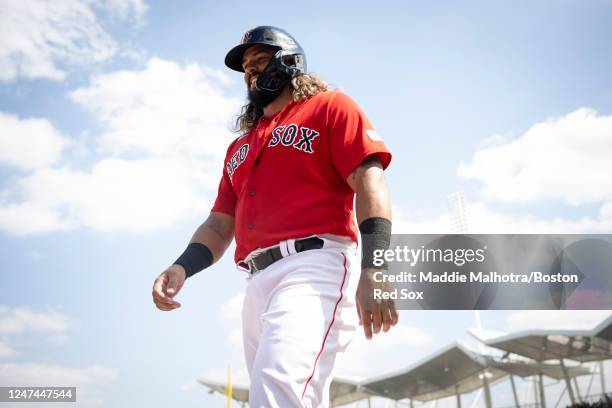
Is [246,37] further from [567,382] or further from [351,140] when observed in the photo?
[567,382]

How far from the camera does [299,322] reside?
1.98 m

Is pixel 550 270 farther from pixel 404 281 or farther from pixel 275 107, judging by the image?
pixel 275 107

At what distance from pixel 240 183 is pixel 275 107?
424 mm

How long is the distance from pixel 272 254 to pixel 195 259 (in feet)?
1.93

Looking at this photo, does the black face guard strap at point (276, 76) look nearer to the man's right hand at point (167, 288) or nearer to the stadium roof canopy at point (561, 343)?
the man's right hand at point (167, 288)

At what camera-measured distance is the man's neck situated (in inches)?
114

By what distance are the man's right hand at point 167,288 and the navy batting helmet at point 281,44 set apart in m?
1.12

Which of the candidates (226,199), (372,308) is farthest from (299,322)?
(226,199)

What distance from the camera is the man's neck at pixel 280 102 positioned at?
2889 millimetres

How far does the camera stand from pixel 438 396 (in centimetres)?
3866

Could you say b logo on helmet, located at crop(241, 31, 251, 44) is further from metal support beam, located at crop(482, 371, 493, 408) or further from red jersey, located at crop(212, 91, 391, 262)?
metal support beam, located at crop(482, 371, 493, 408)

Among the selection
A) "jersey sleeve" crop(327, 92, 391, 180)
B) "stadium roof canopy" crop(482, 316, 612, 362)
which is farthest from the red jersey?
"stadium roof canopy" crop(482, 316, 612, 362)

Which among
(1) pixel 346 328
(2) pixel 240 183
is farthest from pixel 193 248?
(1) pixel 346 328

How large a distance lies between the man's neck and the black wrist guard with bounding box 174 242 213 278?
2.40ft
